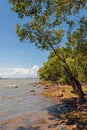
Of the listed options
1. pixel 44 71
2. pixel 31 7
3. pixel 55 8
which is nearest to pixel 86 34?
pixel 55 8

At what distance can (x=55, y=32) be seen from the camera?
3175 centimetres

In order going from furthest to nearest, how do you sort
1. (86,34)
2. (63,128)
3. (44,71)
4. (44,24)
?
(44,71) < (44,24) < (86,34) < (63,128)

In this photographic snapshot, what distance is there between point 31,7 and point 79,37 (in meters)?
5.66

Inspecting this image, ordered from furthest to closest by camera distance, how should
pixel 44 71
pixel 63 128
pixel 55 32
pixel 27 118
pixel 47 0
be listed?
pixel 44 71, pixel 55 32, pixel 27 118, pixel 47 0, pixel 63 128

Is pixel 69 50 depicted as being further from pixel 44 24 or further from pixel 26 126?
pixel 26 126

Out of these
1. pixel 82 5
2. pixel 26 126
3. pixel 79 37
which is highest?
pixel 82 5

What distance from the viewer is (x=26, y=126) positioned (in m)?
21.9

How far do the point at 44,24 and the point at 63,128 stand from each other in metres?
14.3

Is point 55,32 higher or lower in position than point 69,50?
higher

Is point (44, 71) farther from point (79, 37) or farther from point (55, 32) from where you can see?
point (79, 37)

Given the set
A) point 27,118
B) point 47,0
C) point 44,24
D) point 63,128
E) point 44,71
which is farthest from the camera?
point 44,71

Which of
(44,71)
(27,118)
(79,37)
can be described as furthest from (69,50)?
(44,71)

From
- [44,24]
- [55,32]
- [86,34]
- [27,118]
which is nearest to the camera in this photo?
[86,34]

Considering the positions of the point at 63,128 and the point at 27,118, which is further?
the point at 27,118
